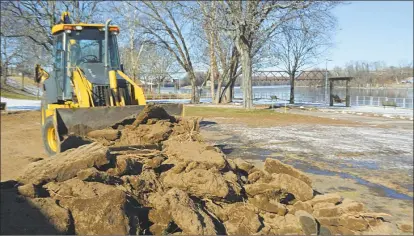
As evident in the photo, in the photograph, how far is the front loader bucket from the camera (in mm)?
6414

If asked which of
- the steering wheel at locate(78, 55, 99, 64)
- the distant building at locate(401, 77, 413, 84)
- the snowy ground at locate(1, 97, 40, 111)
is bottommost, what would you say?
the snowy ground at locate(1, 97, 40, 111)

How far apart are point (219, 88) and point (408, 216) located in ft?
101

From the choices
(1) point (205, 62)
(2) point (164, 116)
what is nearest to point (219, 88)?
(1) point (205, 62)

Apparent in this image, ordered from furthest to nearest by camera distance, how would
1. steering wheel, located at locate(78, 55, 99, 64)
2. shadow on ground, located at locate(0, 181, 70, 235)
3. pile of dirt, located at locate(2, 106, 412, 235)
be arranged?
steering wheel, located at locate(78, 55, 99, 64) → pile of dirt, located at locate(2, 106, 412, 235) → shadow on ground, located at locate(0, 181, 70, 235)

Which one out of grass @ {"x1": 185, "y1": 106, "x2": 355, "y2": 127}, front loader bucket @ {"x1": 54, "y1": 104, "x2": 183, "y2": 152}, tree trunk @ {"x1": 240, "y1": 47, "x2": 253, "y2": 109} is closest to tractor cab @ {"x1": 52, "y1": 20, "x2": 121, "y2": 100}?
front loader bucket @ {"x1": 54, "y1": 104, "x2": 183, "y2": 152}

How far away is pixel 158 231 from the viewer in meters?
3.93

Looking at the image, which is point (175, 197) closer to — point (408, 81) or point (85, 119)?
point (85, 119)

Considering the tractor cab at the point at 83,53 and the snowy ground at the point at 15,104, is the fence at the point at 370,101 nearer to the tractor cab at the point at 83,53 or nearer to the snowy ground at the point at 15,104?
the tractor cab at the point at 83,53

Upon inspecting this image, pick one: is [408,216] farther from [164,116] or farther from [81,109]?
[81,109]

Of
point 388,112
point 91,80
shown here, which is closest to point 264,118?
point 388,112

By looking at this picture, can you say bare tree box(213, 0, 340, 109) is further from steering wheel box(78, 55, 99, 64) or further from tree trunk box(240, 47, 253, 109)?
steering wheel box(78, 55, 99, 64)

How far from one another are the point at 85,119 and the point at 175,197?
3514 mm

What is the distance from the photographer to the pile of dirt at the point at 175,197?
358 centimetres

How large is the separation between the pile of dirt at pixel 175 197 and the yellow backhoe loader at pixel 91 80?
163 cm
